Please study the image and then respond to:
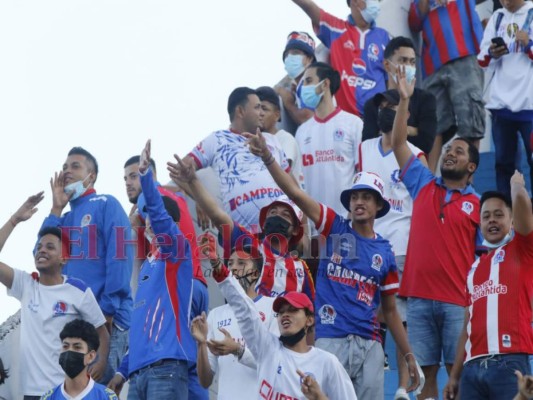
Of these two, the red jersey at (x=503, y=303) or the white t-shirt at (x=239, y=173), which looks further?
the white t-shirt at (x=239, y=173)

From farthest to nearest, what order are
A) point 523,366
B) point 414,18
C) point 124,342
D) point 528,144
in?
point 414,18
point 528,144
point 124,342
point 523,366

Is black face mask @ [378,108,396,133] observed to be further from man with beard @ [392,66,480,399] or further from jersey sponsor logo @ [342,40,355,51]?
jersey sponsor logo @ [342,40,355,51]

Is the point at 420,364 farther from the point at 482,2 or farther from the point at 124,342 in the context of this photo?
the point at 482,2

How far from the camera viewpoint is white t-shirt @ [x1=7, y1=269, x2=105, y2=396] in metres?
9.71

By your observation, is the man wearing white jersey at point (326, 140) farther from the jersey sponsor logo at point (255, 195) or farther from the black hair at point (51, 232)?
the black hair at point (51, 232)

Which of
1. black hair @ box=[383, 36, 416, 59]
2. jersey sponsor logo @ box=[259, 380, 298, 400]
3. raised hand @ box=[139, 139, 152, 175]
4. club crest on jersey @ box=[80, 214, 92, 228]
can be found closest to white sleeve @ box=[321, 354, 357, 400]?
jersey sponsor logo @ box=[259, 380, 298, 400]

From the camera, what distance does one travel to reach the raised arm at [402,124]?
10.0 metres

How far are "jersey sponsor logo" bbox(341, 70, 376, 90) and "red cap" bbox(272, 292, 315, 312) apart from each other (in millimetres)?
4848

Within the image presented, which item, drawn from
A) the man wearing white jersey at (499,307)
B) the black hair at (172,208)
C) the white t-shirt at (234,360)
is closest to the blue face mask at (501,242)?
the man wearing white jersey at (499,307)

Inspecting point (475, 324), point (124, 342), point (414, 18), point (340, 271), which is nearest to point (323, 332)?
point (340, 271)

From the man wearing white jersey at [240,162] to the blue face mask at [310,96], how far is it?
76 cm

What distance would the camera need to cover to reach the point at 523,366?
862cm

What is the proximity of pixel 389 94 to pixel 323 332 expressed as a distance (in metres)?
2.97

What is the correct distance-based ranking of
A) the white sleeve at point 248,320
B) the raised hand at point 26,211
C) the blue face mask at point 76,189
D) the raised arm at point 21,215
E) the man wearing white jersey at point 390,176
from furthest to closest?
the blue face mask at point 76,189 < the man wearing white jersey at point 390,176 < the raised hand at point 26,211 < the raised arm at point 21,215 < the white sleeve at point 248,320
